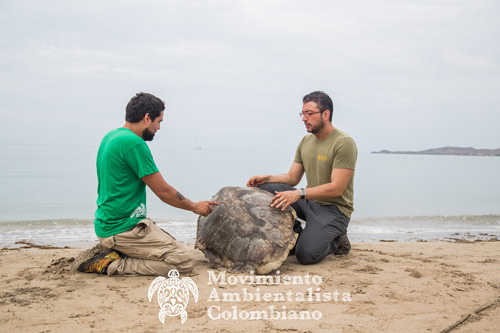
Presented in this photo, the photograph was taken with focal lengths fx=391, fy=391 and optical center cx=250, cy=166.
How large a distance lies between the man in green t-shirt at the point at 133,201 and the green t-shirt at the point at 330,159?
1.40m

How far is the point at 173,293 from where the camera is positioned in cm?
308

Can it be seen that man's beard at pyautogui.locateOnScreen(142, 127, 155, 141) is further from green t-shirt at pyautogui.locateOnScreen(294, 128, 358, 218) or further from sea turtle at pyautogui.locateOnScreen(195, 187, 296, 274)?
green t-shirt at pyautogui.locateOnScreen(294, 128, 358, 218)

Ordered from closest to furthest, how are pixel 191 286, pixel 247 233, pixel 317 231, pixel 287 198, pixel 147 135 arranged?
pixel 191 286
pixel 147 135
pixel 247 233
pixel 287 198
pixel 317 231

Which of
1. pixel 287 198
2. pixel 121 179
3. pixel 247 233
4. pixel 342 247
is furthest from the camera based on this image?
pixel 342 247

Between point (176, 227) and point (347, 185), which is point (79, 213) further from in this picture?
point (347, 185)

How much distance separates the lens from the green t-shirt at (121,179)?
3.42 metres

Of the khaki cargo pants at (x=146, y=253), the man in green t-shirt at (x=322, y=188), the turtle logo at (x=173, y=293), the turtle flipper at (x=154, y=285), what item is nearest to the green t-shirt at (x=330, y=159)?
the man in green t-shirt at (x=322, y=188)

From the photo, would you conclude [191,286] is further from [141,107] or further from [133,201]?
[141,107]

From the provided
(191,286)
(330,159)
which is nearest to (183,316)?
(191,286)

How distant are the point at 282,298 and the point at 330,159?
1682 mm

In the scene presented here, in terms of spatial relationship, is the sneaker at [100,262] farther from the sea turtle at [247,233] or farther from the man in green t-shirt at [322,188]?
the man in green t-shirt at [322,188]

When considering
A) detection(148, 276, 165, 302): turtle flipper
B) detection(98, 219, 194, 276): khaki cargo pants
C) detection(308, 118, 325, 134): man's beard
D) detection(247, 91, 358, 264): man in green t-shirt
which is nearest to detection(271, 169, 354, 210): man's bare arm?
detection(247, 91, 358, 264): man in green t-shirt

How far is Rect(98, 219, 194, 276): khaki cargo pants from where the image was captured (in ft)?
11.8

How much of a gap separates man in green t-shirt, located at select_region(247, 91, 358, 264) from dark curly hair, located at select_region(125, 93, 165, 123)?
148cm
